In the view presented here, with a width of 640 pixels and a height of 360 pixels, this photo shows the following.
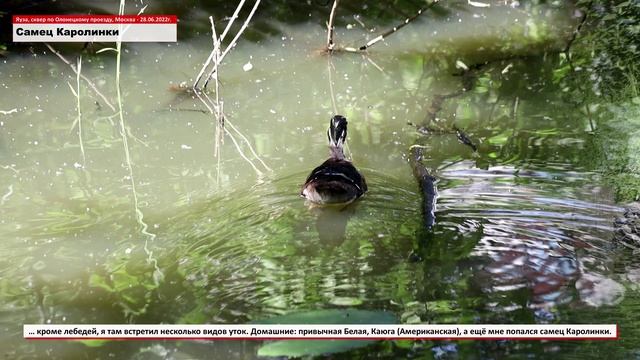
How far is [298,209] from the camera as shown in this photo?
4.99 m

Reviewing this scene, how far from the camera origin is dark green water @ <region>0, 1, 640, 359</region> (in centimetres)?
379

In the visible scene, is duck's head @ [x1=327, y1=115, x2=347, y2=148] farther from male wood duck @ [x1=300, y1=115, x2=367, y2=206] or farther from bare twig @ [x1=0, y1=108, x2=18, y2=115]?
bare twig @ [x1=0, y1=108, x2=18, y2=115]

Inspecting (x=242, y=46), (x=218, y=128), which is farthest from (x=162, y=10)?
(x=218, y=128)

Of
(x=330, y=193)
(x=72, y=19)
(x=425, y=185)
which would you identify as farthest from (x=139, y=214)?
(x=72, y=19)

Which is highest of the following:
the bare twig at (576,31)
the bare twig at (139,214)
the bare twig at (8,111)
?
the bare twig at (576,31)

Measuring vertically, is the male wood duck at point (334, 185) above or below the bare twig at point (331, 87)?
below

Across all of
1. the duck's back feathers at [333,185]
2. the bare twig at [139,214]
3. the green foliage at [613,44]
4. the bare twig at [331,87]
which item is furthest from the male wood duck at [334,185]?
the green foliage at [613,44]

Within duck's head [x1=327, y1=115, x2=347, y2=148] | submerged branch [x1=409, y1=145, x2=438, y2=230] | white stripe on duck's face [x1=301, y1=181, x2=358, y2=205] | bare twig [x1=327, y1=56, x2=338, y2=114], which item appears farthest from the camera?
bare twig [x1=327, y1=56, x2=338, y2=114]

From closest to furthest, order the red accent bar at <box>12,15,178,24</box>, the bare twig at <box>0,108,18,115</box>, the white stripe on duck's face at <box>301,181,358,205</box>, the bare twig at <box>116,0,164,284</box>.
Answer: the bare twig at <box>116,0,164,284</box> → the white stripe on duck's face at <box>301,181,358,205</box> → the bare twig at <box>0,108,18,115</box> → the red accent bar at <box>12,15,178,24</box>

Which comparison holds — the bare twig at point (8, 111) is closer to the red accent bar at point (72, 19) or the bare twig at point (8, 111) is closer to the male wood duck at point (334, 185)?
the red accent bar at point (72, 19)

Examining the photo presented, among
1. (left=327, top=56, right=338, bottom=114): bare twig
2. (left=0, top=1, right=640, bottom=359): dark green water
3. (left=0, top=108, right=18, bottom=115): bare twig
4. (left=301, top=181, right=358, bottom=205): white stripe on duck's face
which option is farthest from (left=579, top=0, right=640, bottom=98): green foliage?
(left=0, top=108, right=18, bottom=115): bare twig

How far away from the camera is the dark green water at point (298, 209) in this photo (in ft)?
12.4

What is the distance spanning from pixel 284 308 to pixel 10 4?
19.3 feet

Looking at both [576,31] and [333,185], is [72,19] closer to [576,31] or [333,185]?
[333,185]
